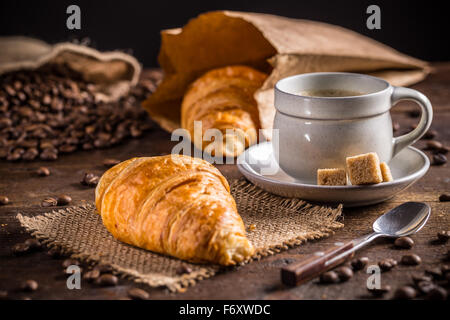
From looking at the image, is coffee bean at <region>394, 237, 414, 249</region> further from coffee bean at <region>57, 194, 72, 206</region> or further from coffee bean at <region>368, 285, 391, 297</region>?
coffee bean at <region>57, 194, 72, 206</region>

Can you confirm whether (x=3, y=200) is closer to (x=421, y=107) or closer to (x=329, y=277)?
(x=329, y=277)

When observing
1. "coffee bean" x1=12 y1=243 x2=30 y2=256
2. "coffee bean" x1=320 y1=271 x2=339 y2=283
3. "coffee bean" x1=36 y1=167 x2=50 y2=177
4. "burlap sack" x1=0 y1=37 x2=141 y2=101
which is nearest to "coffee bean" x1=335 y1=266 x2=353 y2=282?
"coffee bean" x1=320 y1=271 x2=339 y2=283

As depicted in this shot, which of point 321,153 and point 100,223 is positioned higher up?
point 321,153

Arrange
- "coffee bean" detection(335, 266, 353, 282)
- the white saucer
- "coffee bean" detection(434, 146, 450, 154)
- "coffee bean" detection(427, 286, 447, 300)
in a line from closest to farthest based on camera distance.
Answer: "coffee bean" detection(427, 286, 447, 300), "coffee bean" detection(335, 266, 353, 282), the white saucer, "coffee bean" detection(434, 146, 450, 154)

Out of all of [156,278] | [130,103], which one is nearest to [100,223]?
[156,278]

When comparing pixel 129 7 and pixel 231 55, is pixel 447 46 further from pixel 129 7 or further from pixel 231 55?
pixel 129 7

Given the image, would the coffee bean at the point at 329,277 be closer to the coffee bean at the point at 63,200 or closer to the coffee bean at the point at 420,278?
the coffee bean at the point at 420,278
